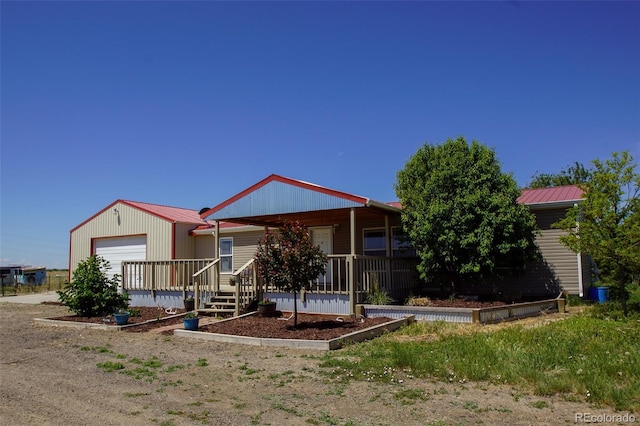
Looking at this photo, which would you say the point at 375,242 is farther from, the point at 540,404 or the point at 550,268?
the point at 540,404

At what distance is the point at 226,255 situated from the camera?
21.7 m

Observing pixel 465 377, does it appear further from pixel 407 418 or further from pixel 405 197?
pixel 405 197

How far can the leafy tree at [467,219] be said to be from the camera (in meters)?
13.6

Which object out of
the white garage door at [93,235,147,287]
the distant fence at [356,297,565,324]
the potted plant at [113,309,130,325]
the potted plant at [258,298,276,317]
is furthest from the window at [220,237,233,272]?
the distant fence at [356,297,565,324]

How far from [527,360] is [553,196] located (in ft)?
32.8

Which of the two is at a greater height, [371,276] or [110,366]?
[371,276]

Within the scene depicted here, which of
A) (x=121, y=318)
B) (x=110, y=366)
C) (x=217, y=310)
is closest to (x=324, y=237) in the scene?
(x=217, y=310)

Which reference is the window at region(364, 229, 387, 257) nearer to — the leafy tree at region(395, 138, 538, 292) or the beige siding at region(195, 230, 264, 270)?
the leafy tree at region(395, 138, 538, 292)

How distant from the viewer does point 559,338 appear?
9.02m

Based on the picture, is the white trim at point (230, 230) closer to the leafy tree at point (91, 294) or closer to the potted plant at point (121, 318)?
the leafy tree at point (91, 294)

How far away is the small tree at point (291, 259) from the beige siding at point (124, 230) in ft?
35.8

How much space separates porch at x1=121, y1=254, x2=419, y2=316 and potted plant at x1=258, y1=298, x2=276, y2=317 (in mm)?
306

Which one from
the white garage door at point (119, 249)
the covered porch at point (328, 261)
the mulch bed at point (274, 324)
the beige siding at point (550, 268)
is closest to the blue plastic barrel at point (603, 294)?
the beige siding at point (550, 268)

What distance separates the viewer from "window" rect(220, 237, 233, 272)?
2156 centimetres
